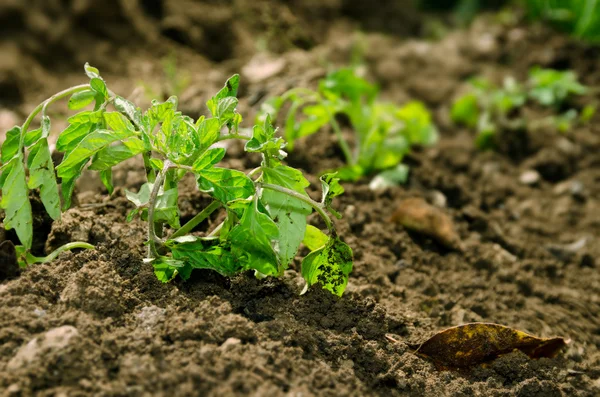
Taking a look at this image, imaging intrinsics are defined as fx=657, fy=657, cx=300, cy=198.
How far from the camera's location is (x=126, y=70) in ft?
12.7

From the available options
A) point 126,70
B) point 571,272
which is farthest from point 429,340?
point 126,70

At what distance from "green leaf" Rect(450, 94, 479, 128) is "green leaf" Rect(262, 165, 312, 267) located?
2197 millimetres

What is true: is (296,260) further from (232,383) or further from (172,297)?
(232,383)

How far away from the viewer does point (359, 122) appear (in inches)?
117

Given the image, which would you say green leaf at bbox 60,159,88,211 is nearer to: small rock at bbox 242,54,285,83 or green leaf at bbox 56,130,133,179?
Answer: green leaf at bbox 56,130,133,179

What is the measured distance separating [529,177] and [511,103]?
0.54m

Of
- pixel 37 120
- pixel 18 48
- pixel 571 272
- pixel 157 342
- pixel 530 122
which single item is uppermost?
pixel 18 48

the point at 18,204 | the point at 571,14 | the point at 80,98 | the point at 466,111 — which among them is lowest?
the point at 466,111

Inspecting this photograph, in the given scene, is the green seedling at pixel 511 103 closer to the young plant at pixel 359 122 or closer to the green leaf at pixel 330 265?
the young plant at pixel 359 122

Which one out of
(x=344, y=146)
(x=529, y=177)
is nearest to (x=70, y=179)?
(x=344, y=146)

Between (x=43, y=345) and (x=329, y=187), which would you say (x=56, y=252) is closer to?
(x=43, y=345)

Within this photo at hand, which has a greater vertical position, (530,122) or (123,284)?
(123,284)

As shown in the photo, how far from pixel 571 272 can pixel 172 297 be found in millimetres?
1749

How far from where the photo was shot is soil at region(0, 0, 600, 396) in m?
1.66
